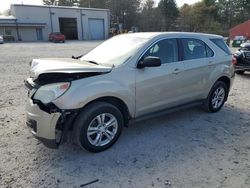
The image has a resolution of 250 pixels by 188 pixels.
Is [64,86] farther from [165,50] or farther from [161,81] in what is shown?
[165,50]

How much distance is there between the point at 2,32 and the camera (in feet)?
147

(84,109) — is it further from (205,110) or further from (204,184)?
(205,110)

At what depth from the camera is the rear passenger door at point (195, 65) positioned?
4.89m

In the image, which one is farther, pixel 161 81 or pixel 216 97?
pixel 216 97

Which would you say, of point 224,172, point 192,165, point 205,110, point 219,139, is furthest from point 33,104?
point 205,110

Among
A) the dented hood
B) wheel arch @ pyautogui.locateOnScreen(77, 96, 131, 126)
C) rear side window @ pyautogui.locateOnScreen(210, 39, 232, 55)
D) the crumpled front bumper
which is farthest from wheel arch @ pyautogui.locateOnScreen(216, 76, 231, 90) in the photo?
the crumpled front bumper

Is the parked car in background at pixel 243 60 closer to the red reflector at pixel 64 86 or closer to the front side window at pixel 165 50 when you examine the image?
the front side window at pixel 165 50

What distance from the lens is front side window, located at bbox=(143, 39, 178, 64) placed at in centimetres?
443

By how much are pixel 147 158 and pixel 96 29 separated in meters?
52.8

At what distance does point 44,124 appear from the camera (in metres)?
3.45

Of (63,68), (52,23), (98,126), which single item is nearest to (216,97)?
(98,126)

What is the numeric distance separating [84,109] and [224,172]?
2055mm

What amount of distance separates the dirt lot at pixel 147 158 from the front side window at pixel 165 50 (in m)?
1.27

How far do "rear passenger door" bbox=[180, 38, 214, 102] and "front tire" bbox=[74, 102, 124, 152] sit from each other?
5.49 ft
